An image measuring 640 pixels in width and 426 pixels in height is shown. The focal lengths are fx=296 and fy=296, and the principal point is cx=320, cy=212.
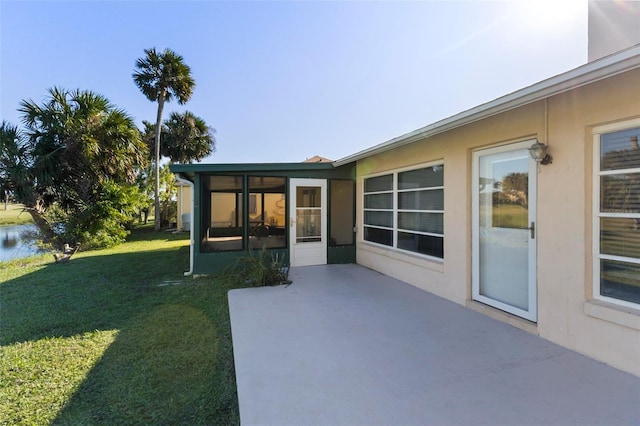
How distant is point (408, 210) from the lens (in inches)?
232

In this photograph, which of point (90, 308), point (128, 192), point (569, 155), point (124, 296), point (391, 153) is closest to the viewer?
point (569, 155)

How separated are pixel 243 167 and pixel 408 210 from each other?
376 centimetres

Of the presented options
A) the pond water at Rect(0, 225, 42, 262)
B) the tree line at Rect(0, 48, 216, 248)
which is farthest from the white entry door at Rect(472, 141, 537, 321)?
the pond water at Rect(0, 225, 42, 262)

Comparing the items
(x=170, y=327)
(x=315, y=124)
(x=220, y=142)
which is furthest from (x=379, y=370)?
(x=220, y=142)

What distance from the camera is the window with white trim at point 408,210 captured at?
5172mm

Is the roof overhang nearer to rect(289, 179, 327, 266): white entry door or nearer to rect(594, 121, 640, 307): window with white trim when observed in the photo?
rect(289, 179, 327, 266): white entry door

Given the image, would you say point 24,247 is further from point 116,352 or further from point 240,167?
point 116,352

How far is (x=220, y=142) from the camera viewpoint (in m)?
23.2

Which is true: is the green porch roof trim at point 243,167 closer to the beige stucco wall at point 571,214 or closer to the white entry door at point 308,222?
the white entry door at point 308,222

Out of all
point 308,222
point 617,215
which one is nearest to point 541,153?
point 617,215

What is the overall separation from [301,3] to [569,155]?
20.4 feet

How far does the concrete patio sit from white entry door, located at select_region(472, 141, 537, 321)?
41 centimetres

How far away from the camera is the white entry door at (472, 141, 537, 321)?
141 inches

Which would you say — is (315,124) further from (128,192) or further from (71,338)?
(71,338)
